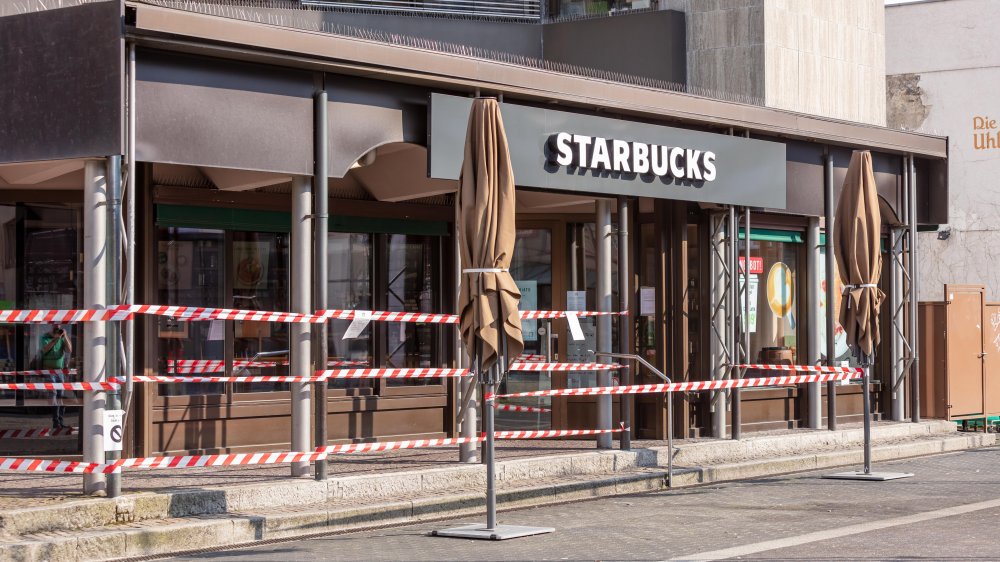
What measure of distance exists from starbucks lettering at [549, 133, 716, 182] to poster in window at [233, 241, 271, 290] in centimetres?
308

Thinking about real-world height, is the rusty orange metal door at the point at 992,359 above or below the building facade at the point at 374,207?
below

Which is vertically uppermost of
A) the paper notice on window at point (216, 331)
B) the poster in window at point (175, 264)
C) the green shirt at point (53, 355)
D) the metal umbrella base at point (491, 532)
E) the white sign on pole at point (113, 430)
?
the poster in window at point (175, 264)

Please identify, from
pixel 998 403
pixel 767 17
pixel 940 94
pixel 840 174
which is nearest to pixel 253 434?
pixel 840 174

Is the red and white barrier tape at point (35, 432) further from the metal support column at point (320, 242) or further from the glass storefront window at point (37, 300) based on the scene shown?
the metal support column at point (320, 242)

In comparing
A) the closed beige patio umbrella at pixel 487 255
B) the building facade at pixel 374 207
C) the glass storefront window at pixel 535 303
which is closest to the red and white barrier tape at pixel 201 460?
the building facade at pixel 374 207

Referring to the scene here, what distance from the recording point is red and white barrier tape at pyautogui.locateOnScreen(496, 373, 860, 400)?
13.0 m

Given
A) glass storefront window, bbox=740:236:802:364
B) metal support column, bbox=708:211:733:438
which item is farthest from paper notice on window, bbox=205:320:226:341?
glass storefront window, bbox=740:236:802:364

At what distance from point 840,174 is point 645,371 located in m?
3.87

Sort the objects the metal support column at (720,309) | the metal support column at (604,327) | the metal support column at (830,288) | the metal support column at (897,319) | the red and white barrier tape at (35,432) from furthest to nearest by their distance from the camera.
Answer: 1. the metal support column at (897,319)
2. the metal support column at (830,288)
3. the metal support column at (720,309)
4. the metal support column at (604,327)
5. the red and white barrier tape at (35,432)

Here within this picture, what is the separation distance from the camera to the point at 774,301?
17094mm

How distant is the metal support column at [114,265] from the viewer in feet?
32.1

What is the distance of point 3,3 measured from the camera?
1179 centimetres

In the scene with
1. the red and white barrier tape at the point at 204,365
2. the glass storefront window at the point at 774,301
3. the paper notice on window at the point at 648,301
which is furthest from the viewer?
the glass storefront window at the point at 774,301

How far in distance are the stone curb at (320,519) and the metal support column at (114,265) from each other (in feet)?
2.24
